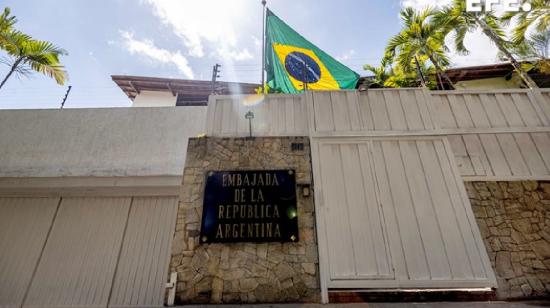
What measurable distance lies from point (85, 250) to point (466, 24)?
16479mm

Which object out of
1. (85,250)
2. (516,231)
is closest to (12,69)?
(85,250)

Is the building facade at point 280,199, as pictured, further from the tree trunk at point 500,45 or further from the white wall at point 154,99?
the white wall at point 154,99

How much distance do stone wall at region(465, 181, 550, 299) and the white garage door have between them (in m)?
7.32

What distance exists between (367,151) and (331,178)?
43.6 inches

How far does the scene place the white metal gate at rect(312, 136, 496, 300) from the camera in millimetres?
4340

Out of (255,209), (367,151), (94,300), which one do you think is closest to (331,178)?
(367,151)

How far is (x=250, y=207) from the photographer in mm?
4895

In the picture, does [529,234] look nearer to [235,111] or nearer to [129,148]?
[235,111]

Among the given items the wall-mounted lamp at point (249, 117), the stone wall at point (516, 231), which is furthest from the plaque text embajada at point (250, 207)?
the stone wall at point (516, 231)

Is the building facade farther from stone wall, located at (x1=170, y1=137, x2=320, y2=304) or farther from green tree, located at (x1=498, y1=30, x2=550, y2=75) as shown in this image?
green tree, located at (x1=498, y1=30, x2=550, y2=75)

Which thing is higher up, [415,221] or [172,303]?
[415,221]

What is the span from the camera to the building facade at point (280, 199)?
4441 mm

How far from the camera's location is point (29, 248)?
6.21 m

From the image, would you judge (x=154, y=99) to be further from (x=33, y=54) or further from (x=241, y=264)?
(x=241, y=264)
